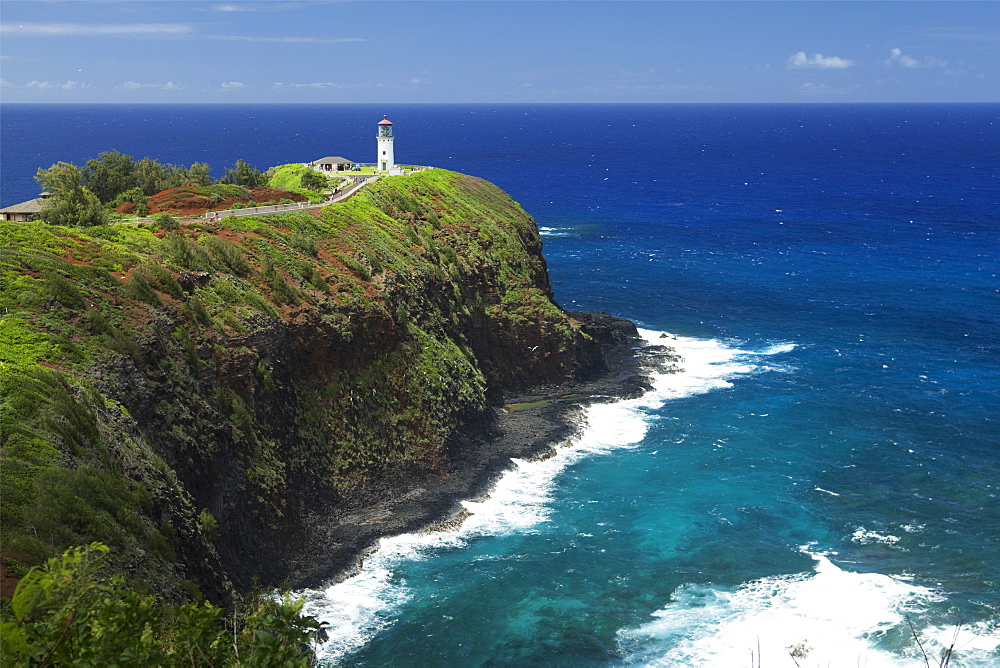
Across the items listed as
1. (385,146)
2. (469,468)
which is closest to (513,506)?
(469,468)

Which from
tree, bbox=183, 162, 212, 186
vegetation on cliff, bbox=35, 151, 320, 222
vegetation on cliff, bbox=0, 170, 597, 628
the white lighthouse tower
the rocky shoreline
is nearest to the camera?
vegetation on cliff, bbox=0, 170, 597, 628

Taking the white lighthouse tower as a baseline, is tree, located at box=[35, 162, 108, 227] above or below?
below

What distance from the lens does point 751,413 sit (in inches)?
2603

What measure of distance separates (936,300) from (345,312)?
71.4 metres

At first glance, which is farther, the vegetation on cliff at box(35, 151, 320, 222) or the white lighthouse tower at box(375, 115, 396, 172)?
the white lighthouse tower at box(375, 115, 396, 172)

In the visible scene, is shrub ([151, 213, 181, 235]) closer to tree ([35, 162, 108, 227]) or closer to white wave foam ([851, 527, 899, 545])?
tree ([35, 162, 108, 227])

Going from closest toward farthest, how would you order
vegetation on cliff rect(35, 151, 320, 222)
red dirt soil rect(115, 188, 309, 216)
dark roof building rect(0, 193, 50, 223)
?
1. vegetation on cliff rect(35, 151, 320, 222)
2. dark roof building rect(0, 193, 50, 223)
3. red dirt soil rect(115, 188, 309, 216)

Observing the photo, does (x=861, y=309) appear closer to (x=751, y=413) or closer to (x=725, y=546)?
(x=751, y=413)

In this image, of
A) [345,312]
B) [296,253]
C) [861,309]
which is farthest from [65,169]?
[861,309]

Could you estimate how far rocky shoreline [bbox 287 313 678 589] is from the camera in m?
44.8

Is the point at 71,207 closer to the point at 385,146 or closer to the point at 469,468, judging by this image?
the point at 469,468

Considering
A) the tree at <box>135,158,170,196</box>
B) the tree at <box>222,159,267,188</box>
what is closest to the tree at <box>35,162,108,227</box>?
the tree at <box>135,158,170,196</box>

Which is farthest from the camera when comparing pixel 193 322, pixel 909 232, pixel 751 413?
pixel 909 232

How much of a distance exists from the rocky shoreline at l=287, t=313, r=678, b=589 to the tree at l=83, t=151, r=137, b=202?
3534 centimetres
